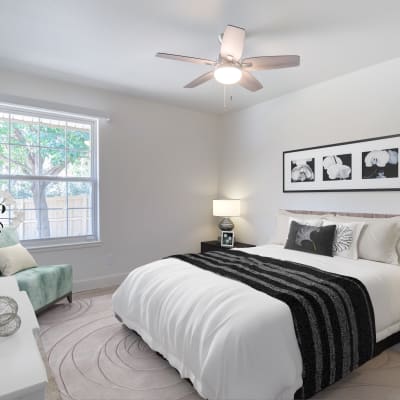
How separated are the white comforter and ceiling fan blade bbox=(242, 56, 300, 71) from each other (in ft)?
5.54

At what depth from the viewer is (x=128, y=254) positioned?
424cm

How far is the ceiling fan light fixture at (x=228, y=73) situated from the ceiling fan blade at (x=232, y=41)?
80 millimetres

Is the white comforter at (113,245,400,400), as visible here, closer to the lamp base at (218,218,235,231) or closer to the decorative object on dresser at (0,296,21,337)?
the decorative object on dresser at (0,296,21,337)

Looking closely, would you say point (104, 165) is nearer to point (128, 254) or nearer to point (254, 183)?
point (128, 254)

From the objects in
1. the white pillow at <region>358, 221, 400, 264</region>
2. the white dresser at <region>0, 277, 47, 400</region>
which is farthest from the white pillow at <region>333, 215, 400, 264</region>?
the white dresser at <region>0, 277, 47, 400</region>

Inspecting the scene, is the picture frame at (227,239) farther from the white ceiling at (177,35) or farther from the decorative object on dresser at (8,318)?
the decorative object on dresser at (8,318)

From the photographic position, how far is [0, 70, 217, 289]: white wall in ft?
12.5

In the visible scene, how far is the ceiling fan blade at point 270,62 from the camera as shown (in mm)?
2270

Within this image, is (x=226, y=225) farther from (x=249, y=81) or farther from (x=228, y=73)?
(x=228, y=73)

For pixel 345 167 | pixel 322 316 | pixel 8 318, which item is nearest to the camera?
pixel 8 318

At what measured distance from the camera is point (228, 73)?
7.79ft

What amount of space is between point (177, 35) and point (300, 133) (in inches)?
82.5

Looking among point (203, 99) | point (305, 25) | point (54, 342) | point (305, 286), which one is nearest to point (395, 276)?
point (305, 286)

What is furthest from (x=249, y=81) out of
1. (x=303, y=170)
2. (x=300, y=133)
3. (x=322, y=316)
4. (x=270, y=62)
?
(x=322, y=316)
